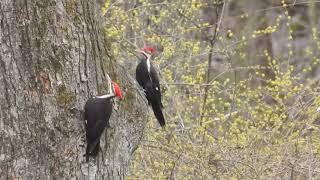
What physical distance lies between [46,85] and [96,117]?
13.4 inches

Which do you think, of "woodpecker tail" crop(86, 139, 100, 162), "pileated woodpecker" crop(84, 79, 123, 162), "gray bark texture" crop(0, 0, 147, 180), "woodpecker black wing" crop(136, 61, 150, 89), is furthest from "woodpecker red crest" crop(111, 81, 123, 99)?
"woodpecker black wing" crop(136, 61, 150, 89)

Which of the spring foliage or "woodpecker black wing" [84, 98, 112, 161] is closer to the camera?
"woodpecker black wing" [84, 98, 112, 161]

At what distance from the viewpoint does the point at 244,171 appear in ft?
19.5

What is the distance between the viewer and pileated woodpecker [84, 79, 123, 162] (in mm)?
3987

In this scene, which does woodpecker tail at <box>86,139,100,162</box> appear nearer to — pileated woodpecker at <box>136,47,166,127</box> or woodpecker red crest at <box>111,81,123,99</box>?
woodpecker red crest at <box>111,81,123,99</box>

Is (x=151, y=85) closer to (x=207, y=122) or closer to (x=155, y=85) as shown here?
(x=155, y=85)

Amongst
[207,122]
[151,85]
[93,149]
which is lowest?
[207,122]

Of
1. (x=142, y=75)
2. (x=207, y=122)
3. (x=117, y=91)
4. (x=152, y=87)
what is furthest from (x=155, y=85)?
(x=117, y=91)

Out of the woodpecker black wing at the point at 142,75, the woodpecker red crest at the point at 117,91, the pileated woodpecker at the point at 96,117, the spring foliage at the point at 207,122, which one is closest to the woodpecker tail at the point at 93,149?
the pileated woodpecker at the point at 96,117

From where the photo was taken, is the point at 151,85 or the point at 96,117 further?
the point at 151,85

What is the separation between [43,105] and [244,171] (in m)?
2.38

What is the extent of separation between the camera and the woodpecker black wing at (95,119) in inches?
157

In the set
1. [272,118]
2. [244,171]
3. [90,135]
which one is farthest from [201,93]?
[90,135]

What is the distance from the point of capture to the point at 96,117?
3959 mm
